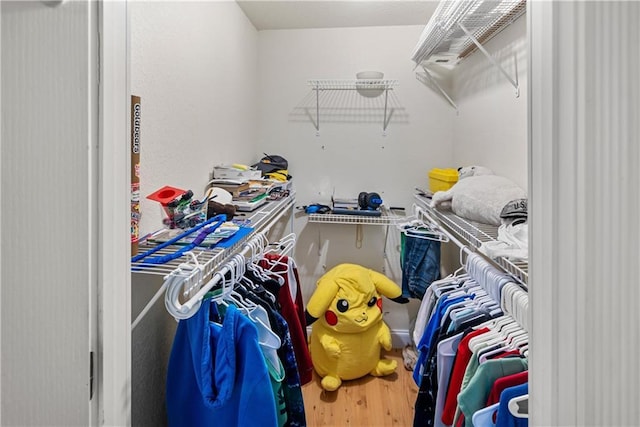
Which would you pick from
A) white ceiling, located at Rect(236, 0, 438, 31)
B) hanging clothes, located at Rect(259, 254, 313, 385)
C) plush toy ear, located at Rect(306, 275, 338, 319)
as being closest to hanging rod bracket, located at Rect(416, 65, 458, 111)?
white ceiling, located at Rect(236, 0, 438, 31)

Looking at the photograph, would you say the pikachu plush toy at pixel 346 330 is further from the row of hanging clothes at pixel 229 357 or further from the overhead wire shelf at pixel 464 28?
the overhead wire shelf at pixel 464 28

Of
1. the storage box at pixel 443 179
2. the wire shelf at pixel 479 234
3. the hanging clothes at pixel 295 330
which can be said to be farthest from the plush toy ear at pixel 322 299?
the storage box at pixel 443 179

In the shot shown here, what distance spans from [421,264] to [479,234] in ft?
2.69

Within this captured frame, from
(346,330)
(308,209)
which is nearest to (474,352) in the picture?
(346,330)

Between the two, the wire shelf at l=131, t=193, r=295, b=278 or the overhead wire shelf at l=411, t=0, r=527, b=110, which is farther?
the overhead wire shelf at l=411, t=0, r=527, b=110

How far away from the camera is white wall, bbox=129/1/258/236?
1202 mm

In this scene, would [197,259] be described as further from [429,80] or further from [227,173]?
[429,80]

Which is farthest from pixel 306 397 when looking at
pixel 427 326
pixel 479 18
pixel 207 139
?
pixel 479 18

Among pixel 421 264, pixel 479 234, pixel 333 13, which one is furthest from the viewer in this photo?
pixel 333 13

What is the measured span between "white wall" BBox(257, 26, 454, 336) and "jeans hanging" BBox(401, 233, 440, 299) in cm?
59

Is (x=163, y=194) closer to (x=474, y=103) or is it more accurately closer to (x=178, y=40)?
(x=178, y=40)

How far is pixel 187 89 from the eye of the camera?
152 cm

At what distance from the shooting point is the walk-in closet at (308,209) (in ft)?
1.48

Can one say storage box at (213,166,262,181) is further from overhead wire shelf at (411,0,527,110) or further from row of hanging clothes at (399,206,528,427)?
overhead wire shelf at (411,0,527,110)
